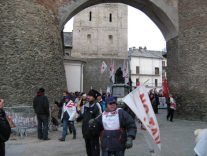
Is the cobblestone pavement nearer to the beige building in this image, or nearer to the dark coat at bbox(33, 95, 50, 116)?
the dark coat at bbox(33, 95, 50, 116)

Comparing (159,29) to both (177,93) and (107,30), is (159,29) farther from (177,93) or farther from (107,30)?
(107,30)

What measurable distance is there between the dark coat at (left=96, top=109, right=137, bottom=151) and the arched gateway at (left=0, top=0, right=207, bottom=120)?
351 inches

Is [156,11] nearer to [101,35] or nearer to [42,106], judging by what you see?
[42,106]

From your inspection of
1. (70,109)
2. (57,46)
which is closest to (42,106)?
(70,109)

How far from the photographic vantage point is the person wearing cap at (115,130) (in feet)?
16.2

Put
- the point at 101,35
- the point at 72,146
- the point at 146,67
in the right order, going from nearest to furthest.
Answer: the point at 72,146
the point at 101,35
the point at 146,67

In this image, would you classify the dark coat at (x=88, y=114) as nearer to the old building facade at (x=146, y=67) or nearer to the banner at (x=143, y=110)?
the banner at (x=143, y=110)

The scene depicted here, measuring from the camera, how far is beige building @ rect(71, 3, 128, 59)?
43.2 meters

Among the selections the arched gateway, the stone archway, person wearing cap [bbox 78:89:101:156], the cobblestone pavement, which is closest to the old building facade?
the stone archway

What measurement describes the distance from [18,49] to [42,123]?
155 inches

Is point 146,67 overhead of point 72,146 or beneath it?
overhead

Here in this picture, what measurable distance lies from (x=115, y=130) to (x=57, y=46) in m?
11.1

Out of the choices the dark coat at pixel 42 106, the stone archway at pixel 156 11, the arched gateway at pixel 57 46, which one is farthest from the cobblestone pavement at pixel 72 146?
the stone archway at pixel 156 11

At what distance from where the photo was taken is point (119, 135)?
4965mm
